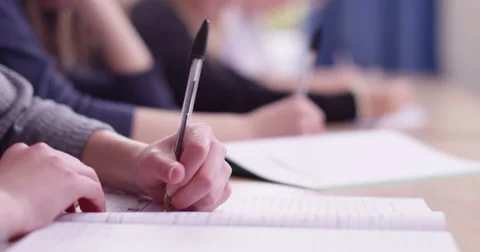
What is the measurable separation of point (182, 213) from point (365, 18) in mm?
2507

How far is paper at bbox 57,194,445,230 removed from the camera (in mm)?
426

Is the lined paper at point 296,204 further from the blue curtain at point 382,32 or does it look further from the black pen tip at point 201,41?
the blue curtain at point 382,32

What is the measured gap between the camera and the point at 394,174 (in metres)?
0.67

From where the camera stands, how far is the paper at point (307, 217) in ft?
1.40

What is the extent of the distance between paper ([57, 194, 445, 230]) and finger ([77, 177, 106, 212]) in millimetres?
14

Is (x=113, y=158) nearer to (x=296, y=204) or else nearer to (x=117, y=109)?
(x=296, y=204)

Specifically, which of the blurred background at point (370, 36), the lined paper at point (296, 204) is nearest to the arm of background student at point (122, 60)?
the lined paper at point (296, 204)

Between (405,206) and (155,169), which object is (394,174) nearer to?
(405,206)

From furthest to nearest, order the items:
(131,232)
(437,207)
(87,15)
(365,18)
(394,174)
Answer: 1. (365,18)
2. (87,15)
3. (394,174)
4. (437,207)
5. (131,232)

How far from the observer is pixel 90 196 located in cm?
47

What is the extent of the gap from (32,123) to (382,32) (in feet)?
7.89

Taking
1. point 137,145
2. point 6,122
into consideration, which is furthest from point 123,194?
point 6,122

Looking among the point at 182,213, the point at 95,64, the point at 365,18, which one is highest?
the point at 182,213

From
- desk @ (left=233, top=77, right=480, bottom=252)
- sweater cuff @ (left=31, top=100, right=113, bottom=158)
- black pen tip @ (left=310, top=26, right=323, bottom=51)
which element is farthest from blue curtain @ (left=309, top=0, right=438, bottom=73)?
sweater cuff @ (left=31, top=100, right=113, bottom=158)
